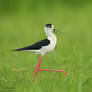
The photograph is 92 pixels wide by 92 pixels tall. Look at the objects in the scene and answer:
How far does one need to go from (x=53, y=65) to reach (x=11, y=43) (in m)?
2.76

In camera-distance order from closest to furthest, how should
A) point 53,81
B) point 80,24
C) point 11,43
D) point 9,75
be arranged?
point 53,81 → point 9,75 → point 11,43 → point 80,24

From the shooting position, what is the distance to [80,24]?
10070 millimetres

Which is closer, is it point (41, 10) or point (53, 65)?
point (53, 65)

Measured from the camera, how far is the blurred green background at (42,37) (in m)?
4.44

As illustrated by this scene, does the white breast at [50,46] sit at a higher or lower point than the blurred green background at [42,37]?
higher

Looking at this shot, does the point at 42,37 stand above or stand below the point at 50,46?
below

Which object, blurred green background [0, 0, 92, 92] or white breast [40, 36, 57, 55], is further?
white breast [40, 36, 57, 55]

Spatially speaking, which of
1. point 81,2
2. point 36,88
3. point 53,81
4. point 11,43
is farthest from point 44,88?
point 81,2

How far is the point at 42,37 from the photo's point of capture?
285 inches

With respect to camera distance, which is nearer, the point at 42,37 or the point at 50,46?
the point at 50,46

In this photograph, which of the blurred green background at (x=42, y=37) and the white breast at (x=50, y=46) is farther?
the white breast at (x=50, y=46)

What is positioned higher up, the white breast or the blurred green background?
the white breast

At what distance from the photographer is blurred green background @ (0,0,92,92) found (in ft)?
14.6

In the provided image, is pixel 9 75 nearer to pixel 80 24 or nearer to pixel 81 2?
pixel 80 24
